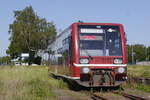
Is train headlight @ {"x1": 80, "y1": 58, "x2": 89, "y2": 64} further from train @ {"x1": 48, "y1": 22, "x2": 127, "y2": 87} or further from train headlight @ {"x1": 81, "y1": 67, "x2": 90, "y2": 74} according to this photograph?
train headlight @ {"x1": 81, "y1": 67, "x2": 90, "y2": 74}

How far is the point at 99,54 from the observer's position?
1470 cm

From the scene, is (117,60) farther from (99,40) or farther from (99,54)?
(99,40)

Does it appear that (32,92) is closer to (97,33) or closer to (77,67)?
(77,67)

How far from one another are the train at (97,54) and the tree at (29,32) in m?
49.6

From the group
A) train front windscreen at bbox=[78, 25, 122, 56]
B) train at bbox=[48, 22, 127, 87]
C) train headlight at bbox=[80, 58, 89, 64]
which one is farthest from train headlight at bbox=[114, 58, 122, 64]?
train headlight at bbox=[80, 58, 89, 64]

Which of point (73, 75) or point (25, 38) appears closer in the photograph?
point (73, 75)

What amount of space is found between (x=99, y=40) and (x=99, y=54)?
0.66m

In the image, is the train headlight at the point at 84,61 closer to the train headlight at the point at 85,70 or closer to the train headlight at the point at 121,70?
the train headlight at the point at 85,70

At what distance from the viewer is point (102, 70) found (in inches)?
572

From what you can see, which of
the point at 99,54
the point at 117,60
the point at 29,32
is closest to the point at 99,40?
the point at 99,54

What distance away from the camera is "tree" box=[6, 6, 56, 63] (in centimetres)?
6400

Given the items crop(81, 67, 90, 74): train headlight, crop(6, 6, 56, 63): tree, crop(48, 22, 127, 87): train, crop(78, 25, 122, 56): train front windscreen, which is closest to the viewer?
crop(81, 67, 90, 74): train headlight

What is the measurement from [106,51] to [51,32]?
171 ft

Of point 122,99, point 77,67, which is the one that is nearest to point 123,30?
point 77,67
